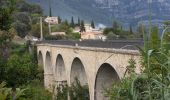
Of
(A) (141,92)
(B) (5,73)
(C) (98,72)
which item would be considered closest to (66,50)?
(C) (98,72)

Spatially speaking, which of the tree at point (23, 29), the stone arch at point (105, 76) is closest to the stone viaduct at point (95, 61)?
the stone arch at point (105, 76)

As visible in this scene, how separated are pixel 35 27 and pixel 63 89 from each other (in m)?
49.0

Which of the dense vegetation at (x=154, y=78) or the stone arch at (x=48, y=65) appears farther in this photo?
the stone arch at (x=48, y=65)

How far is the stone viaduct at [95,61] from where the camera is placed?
50.8 ft

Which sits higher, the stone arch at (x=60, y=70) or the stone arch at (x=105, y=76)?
the stone arch at (x=105, y=76)

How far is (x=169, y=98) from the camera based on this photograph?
350 cm

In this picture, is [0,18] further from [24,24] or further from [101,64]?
[24,24]

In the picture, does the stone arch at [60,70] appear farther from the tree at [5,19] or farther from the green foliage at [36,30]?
the green foliage at [36,30]

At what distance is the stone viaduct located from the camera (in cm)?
1549

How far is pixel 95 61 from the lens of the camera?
66.1 ft

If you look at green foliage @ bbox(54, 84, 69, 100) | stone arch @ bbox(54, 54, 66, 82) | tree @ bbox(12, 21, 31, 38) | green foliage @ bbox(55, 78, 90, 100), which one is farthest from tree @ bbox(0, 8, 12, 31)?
tree @ bbox(12, 21, 31, 38)

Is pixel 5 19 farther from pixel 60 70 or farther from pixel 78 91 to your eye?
pixel 60 70

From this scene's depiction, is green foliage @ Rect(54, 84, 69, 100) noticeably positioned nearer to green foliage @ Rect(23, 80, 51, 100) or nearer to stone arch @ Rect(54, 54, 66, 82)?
stone arch @ Rect(54, 54, 66, 82)

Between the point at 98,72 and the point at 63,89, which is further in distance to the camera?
the point at 63,89
